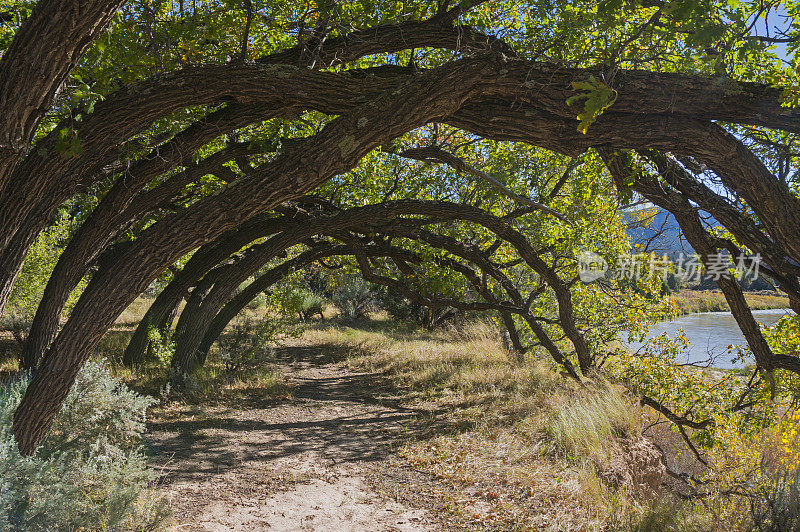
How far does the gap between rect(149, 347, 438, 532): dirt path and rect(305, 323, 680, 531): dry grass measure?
0.65 meters

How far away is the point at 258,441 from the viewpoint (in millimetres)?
6961

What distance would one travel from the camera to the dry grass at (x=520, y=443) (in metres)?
4.72

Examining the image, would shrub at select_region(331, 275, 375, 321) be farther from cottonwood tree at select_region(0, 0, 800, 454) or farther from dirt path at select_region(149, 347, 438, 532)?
cottonwood tree at select_region(0, 0, 800, 454)

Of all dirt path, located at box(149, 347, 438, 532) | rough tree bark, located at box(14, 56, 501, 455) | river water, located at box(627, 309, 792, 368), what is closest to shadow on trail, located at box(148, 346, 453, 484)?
dirt path, located at box(149, 347, 438, 532)

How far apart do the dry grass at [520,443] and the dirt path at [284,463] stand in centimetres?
65

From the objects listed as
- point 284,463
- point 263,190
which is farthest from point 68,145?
point 284,463

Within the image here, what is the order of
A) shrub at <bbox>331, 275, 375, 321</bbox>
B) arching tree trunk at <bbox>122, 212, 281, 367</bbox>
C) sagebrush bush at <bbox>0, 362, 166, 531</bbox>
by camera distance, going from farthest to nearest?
shrub at <bbox>331, 275, 375, 321</bbox> < arching tree trunk at <bbox>122, 212, 281, 367</bbox> < sagebrush bush at <bbox>0, 362, 166, 531</bbox>

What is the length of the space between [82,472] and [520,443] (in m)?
4.93

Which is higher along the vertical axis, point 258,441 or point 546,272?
point 546,272

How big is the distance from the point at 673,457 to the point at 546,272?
3.17 m

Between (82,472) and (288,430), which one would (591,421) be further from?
(82,472)

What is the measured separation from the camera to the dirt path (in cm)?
475

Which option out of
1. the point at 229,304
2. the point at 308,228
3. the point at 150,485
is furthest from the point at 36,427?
the point at 229,304

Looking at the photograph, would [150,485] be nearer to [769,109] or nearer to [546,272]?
[546,272]
